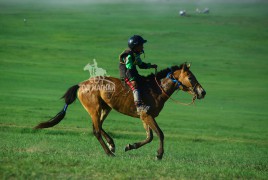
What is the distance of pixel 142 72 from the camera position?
170ft

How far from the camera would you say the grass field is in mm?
10453

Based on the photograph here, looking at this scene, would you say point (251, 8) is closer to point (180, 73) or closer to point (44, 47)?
point (44, 47)

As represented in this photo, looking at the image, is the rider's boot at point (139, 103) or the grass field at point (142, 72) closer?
the grass field at point (142, 72)

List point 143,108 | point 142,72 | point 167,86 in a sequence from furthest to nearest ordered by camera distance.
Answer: point 142,72
point 167,86
point 143,108

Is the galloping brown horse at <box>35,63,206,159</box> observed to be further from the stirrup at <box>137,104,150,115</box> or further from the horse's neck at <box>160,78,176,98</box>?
the stirrup at <box>137,104,150,115</box>

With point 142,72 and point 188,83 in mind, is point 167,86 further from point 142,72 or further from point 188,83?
point 142,72

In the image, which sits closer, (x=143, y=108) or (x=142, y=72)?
(x=143, y=108)

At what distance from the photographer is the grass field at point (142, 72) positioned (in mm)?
10453

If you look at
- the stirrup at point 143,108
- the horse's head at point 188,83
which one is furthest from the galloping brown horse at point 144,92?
the stirrup at point 143,108

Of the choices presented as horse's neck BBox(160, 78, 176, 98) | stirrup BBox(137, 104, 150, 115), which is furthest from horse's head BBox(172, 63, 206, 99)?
stirrup BBox(137, 104, 150, 115)

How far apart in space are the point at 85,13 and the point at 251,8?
33.6 m

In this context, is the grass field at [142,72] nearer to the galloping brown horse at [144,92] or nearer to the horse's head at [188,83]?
the galloping brown horse at [144,92]

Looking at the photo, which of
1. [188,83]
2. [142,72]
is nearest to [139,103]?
[188,83]

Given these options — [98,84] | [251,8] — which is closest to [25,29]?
[251,8]
